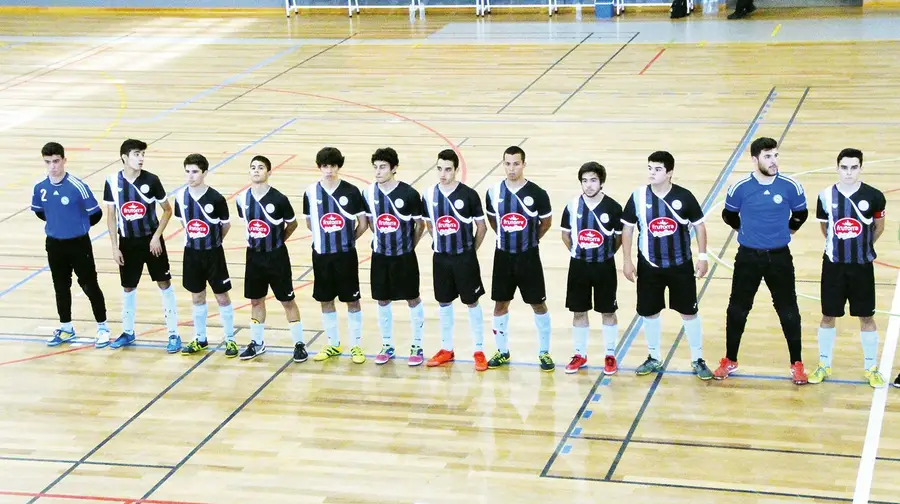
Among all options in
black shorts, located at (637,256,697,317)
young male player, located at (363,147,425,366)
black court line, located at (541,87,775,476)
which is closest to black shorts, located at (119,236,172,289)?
young male player, located at (363,147,425,366)

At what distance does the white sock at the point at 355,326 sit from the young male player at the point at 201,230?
3.89ft

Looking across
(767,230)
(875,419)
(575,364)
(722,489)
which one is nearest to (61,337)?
(575,364)

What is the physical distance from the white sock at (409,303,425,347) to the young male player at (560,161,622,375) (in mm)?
1378

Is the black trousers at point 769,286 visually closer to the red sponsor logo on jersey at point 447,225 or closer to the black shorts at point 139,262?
the red sponsor logo on jersey at point 447,225

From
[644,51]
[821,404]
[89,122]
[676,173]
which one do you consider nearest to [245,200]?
[821,404]

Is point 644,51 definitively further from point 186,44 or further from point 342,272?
point 342,272

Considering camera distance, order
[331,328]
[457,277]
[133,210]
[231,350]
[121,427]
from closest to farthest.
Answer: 1. [121,427]
2. [457,277]
3. [331,328]
4. [133,210]
5. [231,350]

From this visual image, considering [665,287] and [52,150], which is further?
[52,150]

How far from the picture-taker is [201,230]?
11.0m

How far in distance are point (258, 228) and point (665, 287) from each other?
11.8ft

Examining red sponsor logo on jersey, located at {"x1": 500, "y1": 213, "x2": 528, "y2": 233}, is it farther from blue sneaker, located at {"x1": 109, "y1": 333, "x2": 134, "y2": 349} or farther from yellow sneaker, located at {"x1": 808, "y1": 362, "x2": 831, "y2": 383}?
blue sneaker, located at {"x1": 109, "y1": 333, "x2": 134, "y2": 349}

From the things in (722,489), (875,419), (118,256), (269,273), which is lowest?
(722,489)

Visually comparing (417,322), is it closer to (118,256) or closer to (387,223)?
(387,223)

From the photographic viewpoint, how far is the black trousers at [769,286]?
9.77 metres
